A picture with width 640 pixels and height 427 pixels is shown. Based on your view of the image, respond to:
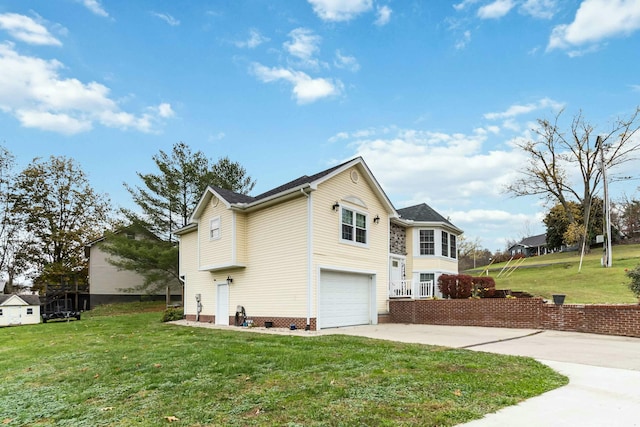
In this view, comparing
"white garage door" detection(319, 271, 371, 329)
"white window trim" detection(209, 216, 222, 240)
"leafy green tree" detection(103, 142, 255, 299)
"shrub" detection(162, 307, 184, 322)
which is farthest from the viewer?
"leafy green tree" detection(103, 142, 255, 299)

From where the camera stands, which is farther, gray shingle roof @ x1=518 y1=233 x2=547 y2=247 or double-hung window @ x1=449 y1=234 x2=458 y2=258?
gray shingle roof @ x1=518 y1=233 x2=547 y2=247

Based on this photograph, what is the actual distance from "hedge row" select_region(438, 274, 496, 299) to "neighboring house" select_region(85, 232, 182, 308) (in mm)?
22743

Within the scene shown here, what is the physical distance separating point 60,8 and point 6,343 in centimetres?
1117

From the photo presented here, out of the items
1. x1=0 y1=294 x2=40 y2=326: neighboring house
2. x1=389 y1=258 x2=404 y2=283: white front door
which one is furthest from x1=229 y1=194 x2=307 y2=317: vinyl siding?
x1=0 y1=294 x2=40 y2=326: neighboring house

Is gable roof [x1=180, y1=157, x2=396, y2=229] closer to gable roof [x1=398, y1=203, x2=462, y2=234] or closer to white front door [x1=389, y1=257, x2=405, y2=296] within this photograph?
white front door [x1=389, y1=257, x2=405, y2=296]

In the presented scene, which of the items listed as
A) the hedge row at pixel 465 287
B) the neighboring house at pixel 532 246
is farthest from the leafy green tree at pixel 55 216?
the neighboring house at pixel 532 246

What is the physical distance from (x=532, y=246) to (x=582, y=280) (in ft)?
134

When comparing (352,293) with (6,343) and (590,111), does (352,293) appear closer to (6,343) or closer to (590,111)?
(6,343)

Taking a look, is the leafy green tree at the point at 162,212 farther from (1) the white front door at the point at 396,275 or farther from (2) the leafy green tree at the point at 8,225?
(1) the white front door at the point at 396,275

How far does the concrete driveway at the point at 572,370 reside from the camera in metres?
4.27

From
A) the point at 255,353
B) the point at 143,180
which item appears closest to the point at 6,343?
the point at 255,353

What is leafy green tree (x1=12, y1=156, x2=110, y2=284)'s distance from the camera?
1275 inches

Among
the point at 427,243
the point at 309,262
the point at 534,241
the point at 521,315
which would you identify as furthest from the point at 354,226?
the point at 534,241

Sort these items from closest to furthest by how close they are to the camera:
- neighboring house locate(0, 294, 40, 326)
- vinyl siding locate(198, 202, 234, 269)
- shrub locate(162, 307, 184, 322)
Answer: vinyl siding locate(198, 202, 234, 269) < shrub locate(162, 307, 184, 322) < neighboring house locate(0, 294, 40, 326)
